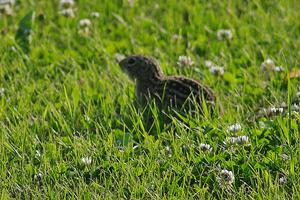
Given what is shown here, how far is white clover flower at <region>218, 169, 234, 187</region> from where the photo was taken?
6461mm

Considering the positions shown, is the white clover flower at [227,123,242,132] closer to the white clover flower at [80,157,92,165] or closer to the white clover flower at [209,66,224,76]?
the white clover flower at [80,157,92,165]

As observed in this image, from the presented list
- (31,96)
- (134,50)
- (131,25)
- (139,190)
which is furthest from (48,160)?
(131,25)

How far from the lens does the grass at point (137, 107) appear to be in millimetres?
6602

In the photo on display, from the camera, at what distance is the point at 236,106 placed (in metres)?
7.89

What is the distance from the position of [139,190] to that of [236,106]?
182 cm

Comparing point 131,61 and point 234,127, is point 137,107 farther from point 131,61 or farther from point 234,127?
point 234,127

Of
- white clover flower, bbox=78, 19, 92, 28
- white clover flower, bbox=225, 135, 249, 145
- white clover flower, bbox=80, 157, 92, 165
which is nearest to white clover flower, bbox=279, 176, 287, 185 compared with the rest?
white clover flower, bbox=225, 135, 249, 145

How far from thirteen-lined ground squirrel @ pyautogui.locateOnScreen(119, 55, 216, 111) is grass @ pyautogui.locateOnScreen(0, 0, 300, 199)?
0.18 metres

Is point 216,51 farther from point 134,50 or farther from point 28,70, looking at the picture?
point 28,70

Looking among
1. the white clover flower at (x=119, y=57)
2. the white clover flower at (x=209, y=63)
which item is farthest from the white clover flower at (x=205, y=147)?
the white clover flower at (x=119, y=57)

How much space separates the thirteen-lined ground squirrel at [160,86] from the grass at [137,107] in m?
0.18

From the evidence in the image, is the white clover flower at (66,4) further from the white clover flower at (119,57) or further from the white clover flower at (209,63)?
the white clover flower at (209,63)

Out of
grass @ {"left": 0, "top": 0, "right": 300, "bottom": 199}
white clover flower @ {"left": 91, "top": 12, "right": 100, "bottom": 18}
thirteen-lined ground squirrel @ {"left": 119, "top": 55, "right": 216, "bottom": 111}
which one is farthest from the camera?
white clover flower @ {"left": 91, "top": 12, "right": 100, "bottom": 18}

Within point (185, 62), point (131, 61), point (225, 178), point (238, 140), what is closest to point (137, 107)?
point (131, 61)
